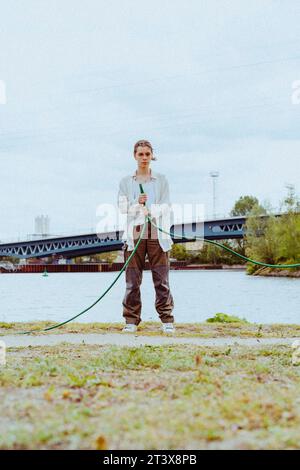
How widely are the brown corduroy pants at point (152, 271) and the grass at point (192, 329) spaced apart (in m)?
0.26

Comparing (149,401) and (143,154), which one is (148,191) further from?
(149,401)

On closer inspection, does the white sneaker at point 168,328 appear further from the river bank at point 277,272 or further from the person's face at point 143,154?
the river bank at point 277,272

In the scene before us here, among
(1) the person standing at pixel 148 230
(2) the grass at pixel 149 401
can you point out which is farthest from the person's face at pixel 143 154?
(2) the grass at pixel 149 401

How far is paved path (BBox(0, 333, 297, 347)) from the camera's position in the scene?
6.93 metres

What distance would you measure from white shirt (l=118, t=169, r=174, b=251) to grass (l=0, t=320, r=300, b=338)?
104 centimetres

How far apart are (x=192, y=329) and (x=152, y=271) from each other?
958 millimetres

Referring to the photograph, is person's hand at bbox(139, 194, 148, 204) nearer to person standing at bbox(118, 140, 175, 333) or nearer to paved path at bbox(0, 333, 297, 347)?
person standing at bbox(118, 140, 175, 333)

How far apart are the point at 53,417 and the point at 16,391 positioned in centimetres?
84

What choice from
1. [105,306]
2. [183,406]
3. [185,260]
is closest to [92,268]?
[185,260]

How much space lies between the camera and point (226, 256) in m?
72.9

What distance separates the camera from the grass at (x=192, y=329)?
25.7 ft

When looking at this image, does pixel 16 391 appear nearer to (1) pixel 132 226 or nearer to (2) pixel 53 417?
(2) pixel 53 417

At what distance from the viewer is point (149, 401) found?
382 centimetres

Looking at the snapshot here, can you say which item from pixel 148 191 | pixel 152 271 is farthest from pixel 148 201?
pixel 152 271
